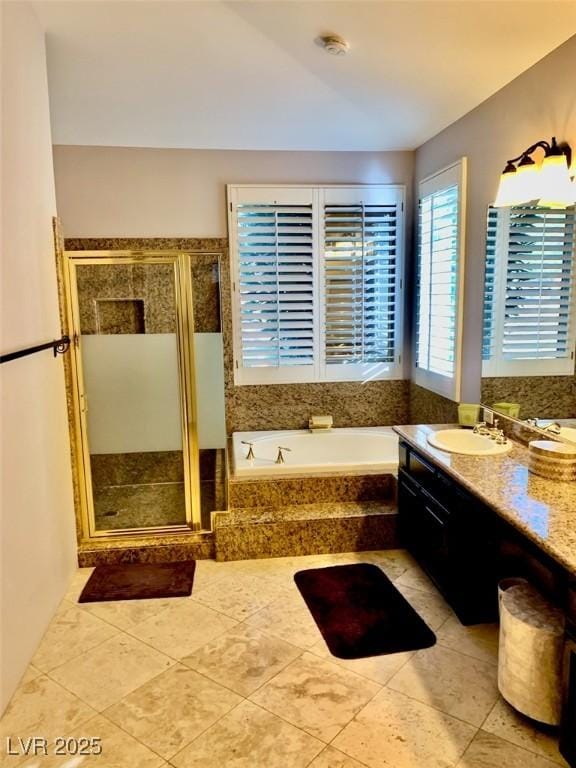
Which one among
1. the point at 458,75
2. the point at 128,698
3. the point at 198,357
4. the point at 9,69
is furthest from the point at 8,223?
the point at 458,75

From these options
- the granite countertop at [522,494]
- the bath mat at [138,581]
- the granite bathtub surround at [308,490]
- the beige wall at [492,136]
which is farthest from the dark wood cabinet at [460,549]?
the bath mat at [138,581]

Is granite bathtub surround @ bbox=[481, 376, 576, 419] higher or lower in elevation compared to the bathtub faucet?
higher

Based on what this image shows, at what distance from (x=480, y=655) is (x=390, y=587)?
0.62 meters

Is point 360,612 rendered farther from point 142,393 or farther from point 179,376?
point 142,393

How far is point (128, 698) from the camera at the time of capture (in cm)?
207

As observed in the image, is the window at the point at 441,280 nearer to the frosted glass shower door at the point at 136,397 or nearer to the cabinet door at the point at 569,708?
the frosted glass shower door at the point at 136,397

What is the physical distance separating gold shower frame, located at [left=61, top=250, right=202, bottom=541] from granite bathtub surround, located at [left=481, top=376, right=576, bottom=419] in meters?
1.85

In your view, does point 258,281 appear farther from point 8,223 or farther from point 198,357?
point 8,223

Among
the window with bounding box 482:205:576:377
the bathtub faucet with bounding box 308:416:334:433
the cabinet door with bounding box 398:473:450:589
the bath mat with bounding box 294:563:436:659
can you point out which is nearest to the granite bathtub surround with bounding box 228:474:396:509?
the cabinet door with bounding box 398:473:450:589

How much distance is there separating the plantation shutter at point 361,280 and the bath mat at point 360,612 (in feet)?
5.48

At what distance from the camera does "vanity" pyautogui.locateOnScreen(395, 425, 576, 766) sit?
1710 millimetres

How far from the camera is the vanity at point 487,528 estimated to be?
1.71 meters

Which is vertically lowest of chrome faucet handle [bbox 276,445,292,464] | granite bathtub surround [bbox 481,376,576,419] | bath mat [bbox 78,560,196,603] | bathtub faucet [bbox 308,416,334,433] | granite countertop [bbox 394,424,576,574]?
bath mat [bbox 78,560,196,603]

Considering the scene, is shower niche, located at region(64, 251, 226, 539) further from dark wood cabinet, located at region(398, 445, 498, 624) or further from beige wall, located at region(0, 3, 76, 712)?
dark wood cabinet, located at region(398, 445, 498, 624)
